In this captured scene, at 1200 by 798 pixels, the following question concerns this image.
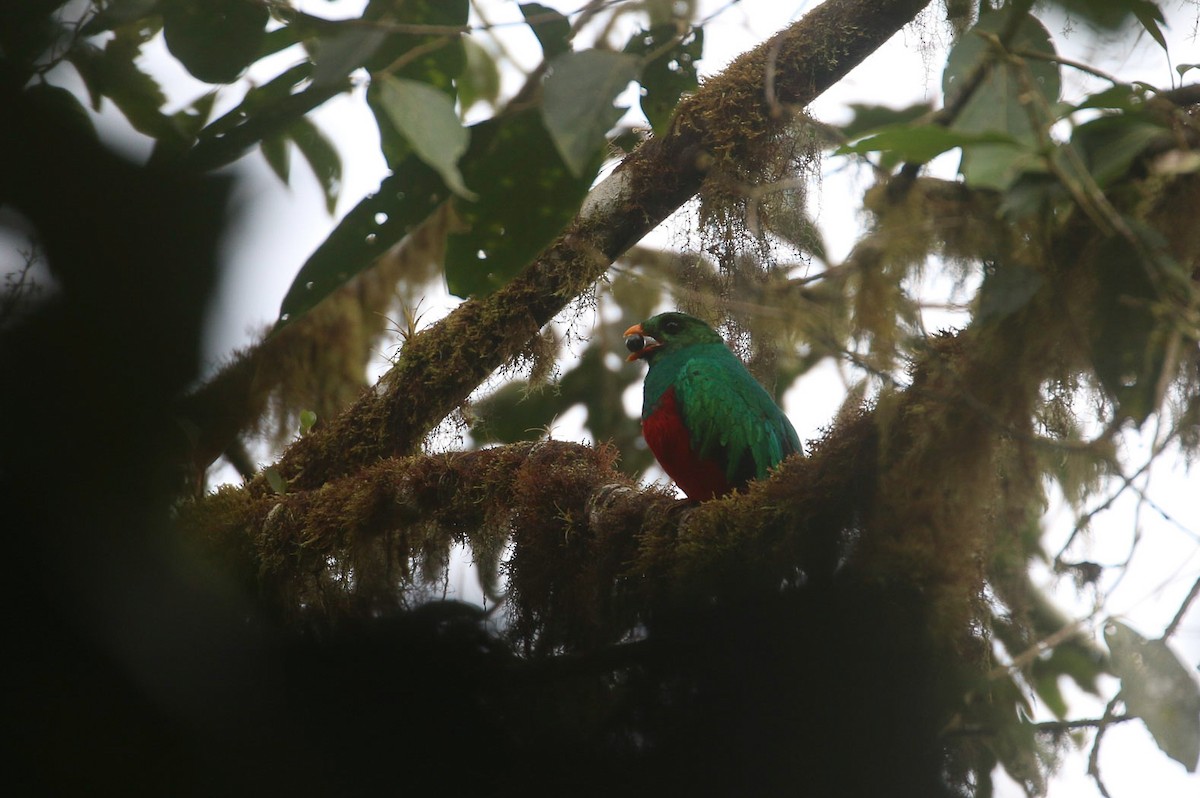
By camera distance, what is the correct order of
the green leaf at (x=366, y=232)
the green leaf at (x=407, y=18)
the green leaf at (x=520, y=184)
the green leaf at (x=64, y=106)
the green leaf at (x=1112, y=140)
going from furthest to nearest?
the green leaf at (x=366, y=232) → the green leaf at (x=520, y=184) → the green leaf at (x=407, y=18) → the green leaf at (x=1112, y=140) → the green leaf at (x=64, y=106)

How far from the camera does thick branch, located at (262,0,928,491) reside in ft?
11.4

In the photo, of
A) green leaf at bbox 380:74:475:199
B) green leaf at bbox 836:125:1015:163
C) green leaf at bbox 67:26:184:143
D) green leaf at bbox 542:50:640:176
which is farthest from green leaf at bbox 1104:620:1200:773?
green leaf at bbox 67:26:184:143

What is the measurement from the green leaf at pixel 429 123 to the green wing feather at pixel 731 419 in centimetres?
258

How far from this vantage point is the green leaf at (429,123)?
1.35m

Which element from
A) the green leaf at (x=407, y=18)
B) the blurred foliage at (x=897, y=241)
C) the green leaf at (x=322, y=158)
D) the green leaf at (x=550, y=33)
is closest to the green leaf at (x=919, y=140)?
the blurred foliage at (x=897, y=241)

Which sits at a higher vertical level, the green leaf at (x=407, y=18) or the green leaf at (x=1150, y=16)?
the green leaf at (x=407, y=18)

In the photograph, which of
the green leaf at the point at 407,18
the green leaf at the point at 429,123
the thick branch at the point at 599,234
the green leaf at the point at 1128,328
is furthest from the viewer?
the thick branch at the point at 599,234

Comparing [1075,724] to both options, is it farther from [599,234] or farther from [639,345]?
[639,345]

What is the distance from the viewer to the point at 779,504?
2361mm

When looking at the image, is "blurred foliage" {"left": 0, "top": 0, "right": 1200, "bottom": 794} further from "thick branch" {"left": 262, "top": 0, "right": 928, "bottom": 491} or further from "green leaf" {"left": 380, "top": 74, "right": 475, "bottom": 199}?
"thick branch" {"left": 262, "top": 0, "right": 928, "bottom": 491}

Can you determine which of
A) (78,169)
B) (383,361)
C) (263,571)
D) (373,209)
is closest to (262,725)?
(78,169)

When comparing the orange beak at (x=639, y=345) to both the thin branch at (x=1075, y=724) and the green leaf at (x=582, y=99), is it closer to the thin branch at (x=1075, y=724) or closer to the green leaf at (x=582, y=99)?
the thin branch at (x=1075, y=724)

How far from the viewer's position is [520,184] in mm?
1938

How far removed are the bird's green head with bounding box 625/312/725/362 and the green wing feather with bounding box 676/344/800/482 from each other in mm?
413
